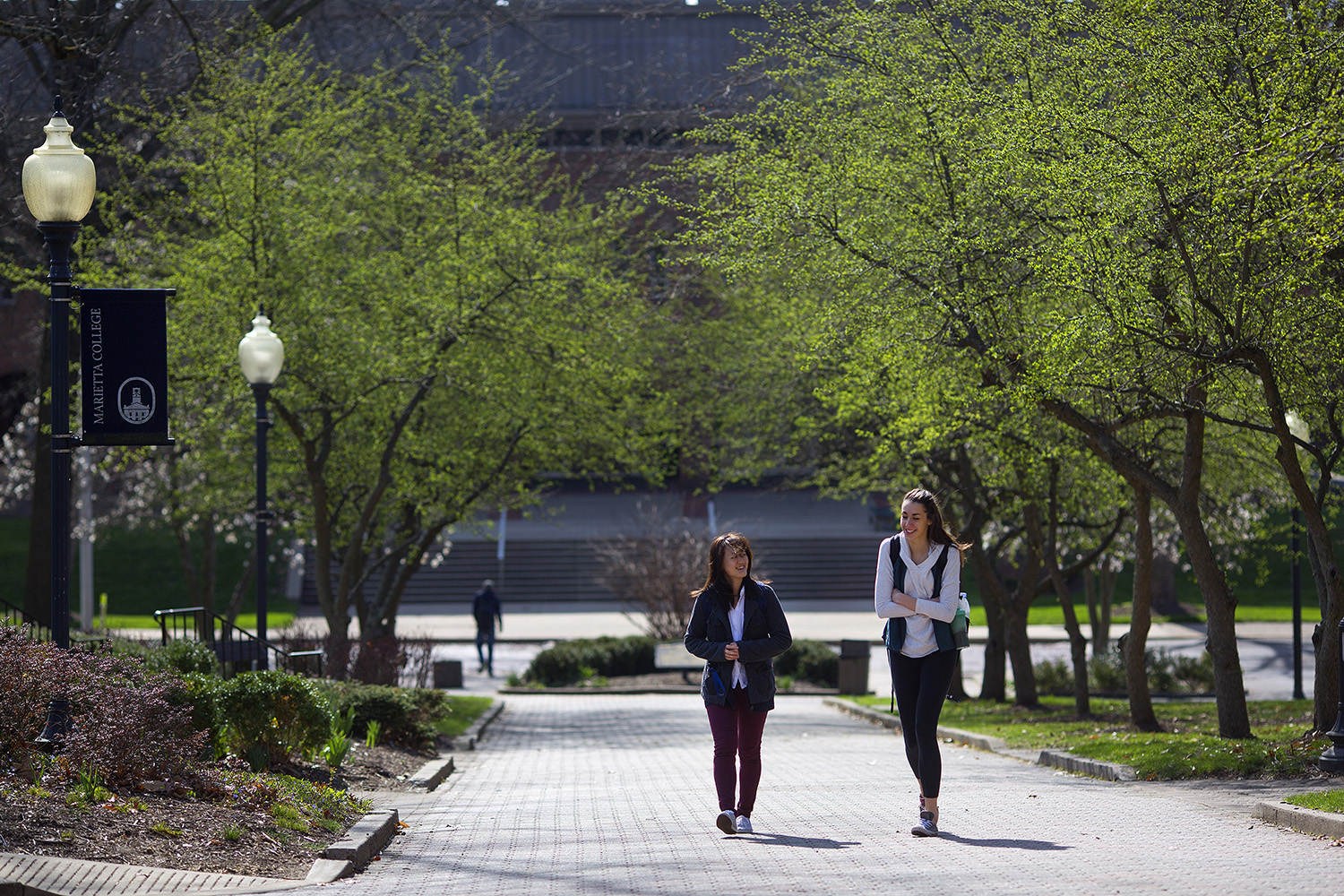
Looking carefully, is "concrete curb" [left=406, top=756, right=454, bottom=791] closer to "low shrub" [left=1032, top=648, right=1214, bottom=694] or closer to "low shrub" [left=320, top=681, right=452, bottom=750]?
"low shrub" [left=320, top=681, right=452, bottom=750]

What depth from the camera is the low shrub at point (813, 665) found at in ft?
88.8

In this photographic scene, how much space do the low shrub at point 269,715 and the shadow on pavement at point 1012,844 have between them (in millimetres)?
5140

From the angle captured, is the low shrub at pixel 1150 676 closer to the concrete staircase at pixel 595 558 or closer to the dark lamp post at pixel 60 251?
the concrete staircase at pixel 595 558

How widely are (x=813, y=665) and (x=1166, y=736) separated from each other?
44.4ft

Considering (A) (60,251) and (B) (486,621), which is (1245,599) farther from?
→ (A) (60,251)

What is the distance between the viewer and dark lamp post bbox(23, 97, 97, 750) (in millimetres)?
9328

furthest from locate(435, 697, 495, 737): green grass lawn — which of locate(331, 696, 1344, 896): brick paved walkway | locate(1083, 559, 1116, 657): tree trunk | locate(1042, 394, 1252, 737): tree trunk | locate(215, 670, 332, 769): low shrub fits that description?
locate(1083, 559, 1116, 657): tree trunk

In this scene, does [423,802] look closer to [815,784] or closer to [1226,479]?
[815,784]

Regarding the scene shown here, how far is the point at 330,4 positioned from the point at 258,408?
14752mm

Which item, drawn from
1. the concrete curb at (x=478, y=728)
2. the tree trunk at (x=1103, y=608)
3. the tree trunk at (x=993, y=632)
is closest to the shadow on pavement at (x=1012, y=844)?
the concrete curb at (x=478, y=728)

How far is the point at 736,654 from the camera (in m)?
7.86

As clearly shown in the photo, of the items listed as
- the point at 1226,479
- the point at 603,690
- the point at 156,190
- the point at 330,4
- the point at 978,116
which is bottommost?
the point at 603,690

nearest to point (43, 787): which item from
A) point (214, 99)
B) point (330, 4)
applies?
point (214, 99)

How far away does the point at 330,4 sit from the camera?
27.4 metres
